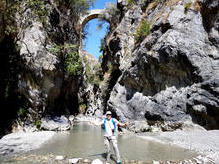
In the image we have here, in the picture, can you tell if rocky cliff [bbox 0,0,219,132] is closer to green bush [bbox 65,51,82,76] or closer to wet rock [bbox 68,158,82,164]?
green bush [bbox 65,51,82,76]

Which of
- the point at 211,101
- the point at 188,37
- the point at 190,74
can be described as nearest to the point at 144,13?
the point at 188,37

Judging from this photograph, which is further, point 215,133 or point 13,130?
point 13,130

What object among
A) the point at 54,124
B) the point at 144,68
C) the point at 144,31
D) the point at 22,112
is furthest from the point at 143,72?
the point at 22,112

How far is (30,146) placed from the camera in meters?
9.16

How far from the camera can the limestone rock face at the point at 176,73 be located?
501 inches

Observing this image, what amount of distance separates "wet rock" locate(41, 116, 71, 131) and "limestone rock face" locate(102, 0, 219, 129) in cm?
476

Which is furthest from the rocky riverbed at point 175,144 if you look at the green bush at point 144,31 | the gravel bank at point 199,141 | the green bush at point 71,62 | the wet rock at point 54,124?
the green bush at point 144,31

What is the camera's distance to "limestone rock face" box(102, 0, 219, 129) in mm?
12719

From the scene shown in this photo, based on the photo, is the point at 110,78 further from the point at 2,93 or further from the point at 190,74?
the point at 2,93

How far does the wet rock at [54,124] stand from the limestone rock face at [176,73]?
4.76 meters

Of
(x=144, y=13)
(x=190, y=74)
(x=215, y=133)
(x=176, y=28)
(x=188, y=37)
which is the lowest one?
(x=215, y=133)

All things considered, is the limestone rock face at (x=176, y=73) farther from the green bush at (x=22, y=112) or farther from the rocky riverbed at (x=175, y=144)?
the green bush at (x=22, y=112)

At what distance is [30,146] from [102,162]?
176 inches

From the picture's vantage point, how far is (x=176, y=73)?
48.2 ft
